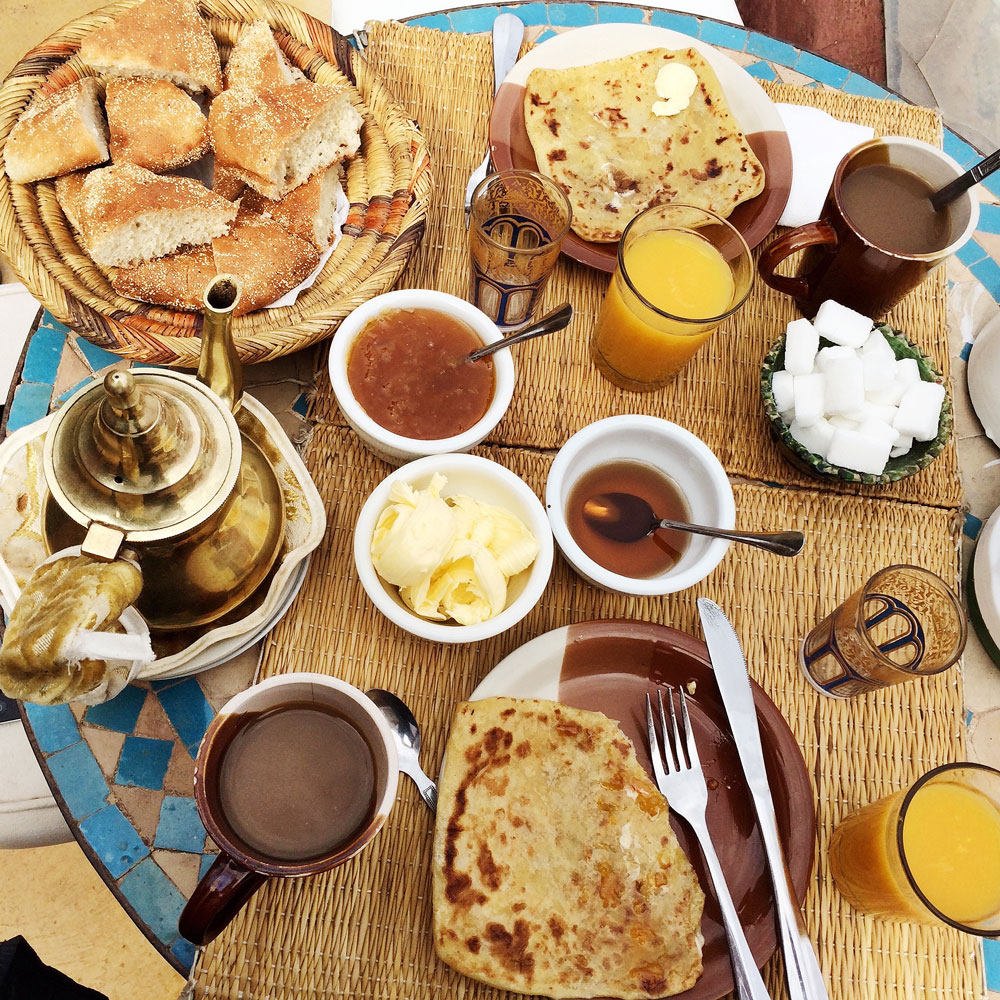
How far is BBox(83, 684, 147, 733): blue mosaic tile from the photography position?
3.54 ft

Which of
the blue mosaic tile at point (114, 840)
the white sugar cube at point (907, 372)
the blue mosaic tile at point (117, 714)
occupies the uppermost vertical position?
the white sugar cube at point (907, 372)

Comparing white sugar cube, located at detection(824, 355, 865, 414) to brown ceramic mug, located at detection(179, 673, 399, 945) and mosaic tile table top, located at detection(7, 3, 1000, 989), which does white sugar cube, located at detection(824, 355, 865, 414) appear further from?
brown ceramic mug, located at detection(179, 673, 399, 945)

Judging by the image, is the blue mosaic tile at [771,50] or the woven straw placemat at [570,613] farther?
the blue mosaic tile at [771,50]

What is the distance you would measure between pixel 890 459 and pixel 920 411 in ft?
0.25

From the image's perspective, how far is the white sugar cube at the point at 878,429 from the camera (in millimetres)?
1127

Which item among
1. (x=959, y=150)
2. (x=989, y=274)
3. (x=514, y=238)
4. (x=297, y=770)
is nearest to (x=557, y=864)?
(x=297, y=770)

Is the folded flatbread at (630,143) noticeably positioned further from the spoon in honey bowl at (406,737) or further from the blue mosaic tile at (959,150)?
the spoon in honey bowl at (406,737)

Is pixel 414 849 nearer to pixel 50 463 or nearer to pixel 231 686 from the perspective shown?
→ pixel 231 686

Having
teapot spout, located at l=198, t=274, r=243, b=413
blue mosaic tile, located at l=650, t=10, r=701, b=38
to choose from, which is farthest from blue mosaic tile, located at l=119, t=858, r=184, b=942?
blue mosaic tile, located at l=650, t=10, r=701, b=38

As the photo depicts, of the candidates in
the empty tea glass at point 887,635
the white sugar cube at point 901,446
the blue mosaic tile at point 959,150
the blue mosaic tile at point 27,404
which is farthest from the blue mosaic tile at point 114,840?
the blue mosaic tile at point 959,150

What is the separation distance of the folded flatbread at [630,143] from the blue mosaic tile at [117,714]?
0.96 m

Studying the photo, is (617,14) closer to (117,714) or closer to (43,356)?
(43,356)

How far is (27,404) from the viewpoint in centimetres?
124

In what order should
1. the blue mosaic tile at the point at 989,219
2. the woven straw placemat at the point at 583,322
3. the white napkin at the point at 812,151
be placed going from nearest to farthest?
the woven straw placemat at the point at 583,322, the white napkin at the point at 812,151, the blue mosaic tile at the point at 989,219
